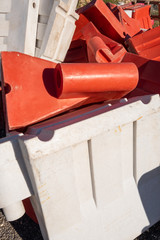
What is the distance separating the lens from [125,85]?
1.65m

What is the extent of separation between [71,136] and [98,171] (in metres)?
0.34

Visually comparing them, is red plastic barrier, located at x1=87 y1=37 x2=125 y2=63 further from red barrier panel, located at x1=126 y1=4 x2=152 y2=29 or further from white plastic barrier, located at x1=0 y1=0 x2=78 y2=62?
red barrier panel, located at x1=126 y1=4 x2=152 y2=29

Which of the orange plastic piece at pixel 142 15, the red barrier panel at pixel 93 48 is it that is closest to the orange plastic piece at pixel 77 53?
the red barrier panel at pixel 93 48

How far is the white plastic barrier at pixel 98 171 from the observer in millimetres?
1234

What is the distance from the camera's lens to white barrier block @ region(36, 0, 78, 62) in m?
1.88

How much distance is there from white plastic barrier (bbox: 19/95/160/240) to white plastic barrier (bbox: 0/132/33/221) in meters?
0.06

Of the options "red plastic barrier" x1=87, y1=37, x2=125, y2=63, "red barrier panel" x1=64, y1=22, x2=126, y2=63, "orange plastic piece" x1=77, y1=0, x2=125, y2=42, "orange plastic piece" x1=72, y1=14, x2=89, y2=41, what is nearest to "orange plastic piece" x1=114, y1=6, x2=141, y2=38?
"orange plastic piece" x1=77, y1=0, x2=125, y2=42

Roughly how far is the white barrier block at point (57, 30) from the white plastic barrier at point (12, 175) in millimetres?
975

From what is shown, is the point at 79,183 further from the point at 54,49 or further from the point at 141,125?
the point at 54,49

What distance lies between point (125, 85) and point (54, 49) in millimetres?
767

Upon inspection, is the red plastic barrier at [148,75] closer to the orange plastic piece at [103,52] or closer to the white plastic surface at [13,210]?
the orange plastic piece at [103,52]

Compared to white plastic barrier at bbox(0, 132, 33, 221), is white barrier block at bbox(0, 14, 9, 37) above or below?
above

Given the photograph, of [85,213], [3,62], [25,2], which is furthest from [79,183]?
[25,2]

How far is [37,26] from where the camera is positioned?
202cm
